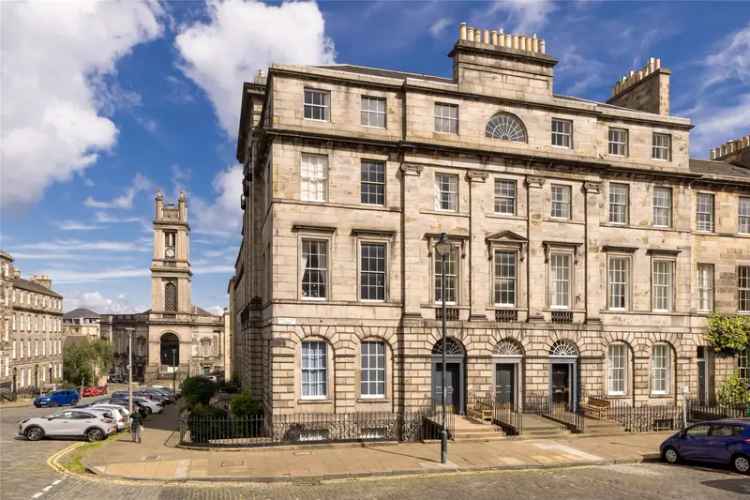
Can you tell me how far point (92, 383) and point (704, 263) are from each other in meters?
81.8

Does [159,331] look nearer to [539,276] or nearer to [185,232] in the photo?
[185,232]

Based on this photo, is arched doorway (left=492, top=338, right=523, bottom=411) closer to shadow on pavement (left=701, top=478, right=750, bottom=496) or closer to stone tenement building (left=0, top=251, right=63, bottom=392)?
shadow on pavement (left=701, top=478, right=750, bottom=496)

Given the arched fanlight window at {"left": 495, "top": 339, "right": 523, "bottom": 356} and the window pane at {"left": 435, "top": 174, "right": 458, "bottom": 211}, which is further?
the arched fanlight window at {"left": 495, "top": 339, "right": 523, "bottom": 356}

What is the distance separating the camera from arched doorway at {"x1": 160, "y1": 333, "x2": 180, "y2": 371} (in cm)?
8762

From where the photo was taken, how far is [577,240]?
95.5 ft

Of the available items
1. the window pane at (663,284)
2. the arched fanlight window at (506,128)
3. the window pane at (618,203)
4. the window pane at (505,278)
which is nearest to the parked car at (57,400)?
the window pane at (505,278)

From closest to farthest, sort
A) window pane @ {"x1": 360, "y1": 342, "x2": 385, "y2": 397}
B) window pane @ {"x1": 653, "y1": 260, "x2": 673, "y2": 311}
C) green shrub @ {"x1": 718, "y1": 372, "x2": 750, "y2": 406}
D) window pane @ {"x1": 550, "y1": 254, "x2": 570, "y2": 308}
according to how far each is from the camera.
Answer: window pane @ {"x1": 360, "y1": 342, "x2": 385, "y2": 397}
window pane @ {"x1": 550, "y1": 254, "x2": 570, "y2": 308}
window pane @ {"x1": 653, "y1": 260, "x2": 673, "y2": 311}
green shrub @ {"x1": 718, "y1": 372, "x2": 750, "y2": 406}

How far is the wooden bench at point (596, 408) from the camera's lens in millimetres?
26625

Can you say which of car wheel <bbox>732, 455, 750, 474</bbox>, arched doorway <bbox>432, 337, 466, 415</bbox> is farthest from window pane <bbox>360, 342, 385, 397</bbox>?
car wheel <bbox>732, 455, 750, 474</bbox>

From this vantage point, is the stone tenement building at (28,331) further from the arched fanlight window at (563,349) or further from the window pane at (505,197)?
the arched fanlight window at (563,349)

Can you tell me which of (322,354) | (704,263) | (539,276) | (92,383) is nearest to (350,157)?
(322,354)

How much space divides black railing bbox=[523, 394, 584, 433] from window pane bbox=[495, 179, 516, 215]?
28.4 ft

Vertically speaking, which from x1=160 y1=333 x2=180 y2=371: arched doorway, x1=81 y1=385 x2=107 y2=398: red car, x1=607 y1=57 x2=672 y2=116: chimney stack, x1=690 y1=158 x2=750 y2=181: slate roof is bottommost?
x1=81 y1=385 x2=107 y2=398: red car

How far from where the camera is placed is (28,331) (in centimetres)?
7494
